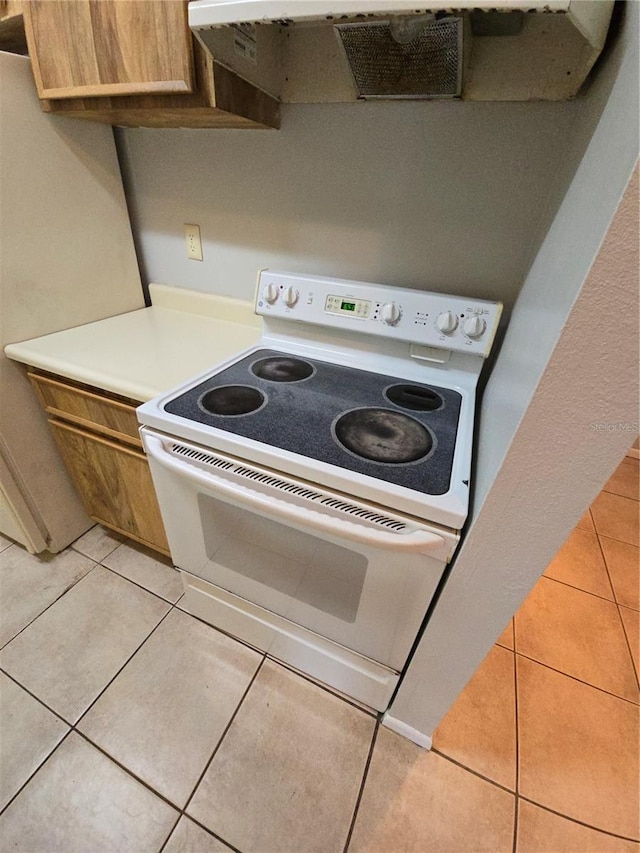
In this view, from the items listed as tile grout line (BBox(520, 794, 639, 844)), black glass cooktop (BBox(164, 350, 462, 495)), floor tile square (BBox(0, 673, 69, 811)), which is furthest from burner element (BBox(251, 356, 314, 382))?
tile grout line (BBox(520, 794, 639, 844))

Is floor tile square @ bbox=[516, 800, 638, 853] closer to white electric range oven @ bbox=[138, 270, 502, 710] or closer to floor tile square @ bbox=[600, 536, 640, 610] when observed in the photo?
white electric range oven @ bbox=[138, 270, 502, 710]

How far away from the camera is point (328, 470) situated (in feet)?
2.18

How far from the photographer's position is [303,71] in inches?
36.3

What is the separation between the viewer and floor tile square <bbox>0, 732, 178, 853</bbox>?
82 centimetres

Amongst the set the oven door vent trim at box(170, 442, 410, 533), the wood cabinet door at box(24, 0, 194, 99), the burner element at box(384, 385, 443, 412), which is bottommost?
the oven door vent trim at box(170, 442, 410, 533)

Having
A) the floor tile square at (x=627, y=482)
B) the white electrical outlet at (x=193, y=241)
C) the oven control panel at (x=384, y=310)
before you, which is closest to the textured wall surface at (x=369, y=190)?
the white electrical outlet at (x=193, y=241)

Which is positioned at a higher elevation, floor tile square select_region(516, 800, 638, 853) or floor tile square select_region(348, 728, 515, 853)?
floor tile square select_region(516, 800, 638, 853)

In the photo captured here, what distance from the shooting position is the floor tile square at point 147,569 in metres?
1.35

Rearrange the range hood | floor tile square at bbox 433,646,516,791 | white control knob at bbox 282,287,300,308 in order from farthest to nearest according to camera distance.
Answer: white control knob at bbox 282,287,300,308, floor tile square at bbox 433,646,516,791, the range hood

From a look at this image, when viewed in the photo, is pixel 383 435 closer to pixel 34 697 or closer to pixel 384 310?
pixel 384 310

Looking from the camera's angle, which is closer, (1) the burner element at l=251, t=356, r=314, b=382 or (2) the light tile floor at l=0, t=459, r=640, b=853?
(2) the light tile floor at l=0, t=459, r=640, b=853

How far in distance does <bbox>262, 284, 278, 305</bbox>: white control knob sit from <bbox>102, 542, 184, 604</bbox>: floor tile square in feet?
3.54

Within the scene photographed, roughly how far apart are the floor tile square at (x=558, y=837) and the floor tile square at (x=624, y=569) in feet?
2.64

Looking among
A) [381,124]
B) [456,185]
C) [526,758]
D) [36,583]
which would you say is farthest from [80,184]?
[526,758]
